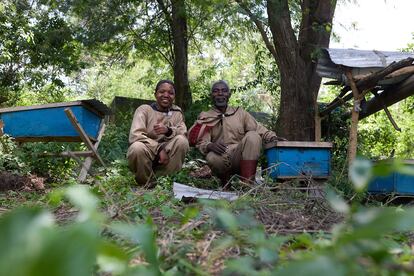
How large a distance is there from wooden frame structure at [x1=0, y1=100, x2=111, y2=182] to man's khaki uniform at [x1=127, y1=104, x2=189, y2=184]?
0.76 metres

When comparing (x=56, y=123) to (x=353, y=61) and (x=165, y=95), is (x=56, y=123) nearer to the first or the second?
(x=165, y=95)

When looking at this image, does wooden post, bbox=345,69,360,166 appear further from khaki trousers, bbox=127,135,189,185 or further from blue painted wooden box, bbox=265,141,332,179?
khaki trousers, bbox=127,135,189,185

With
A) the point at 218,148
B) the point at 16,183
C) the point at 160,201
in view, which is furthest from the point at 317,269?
the point at 16,183

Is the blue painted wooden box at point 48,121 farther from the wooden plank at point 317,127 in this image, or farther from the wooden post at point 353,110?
the wooden post at point 353,110

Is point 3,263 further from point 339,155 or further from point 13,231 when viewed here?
point 339,155

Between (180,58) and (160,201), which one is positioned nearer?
(160,201)

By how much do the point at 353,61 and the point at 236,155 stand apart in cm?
162

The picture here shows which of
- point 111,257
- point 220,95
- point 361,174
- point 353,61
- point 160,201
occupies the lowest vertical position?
point 160,201

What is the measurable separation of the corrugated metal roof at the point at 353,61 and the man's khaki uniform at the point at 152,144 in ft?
6.02

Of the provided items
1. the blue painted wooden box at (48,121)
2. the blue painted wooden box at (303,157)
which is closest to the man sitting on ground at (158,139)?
the blue painted wooden box at (48,121)

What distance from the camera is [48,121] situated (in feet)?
19.7

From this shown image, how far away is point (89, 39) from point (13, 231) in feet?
34.6

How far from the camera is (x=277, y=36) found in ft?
22.3

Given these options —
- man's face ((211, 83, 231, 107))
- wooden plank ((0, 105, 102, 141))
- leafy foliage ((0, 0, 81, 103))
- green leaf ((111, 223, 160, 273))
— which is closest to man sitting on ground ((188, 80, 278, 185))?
man's face ((211, 83, 231, 107))
